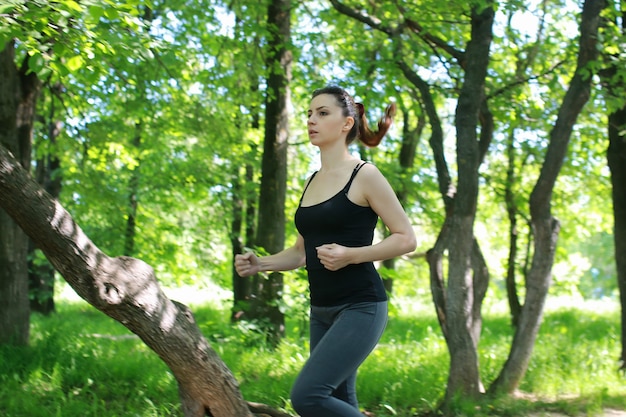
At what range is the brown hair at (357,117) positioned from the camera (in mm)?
3631

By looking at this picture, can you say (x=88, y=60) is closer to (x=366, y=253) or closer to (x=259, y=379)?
(x=366, y=253)

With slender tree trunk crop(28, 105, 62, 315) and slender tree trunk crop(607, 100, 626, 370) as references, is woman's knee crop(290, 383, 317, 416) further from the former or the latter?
slender tree trunk crop(28, 105, 62, 315)

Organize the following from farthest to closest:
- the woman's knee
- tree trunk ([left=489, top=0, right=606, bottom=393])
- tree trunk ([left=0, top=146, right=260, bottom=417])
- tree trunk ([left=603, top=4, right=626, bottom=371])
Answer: tree trunk ([left=603, top=4, right=626, bottom=371]) < tree trunk ([left=489, top=0, right=606, bottom=393]) < tree trunk ([left=0, top=146, right=260, bottom=417]) < the woman's knee

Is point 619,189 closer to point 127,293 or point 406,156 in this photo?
point 127,293

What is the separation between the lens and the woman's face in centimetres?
355

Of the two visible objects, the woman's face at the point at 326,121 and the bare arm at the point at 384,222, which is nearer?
the bare arm at the point at 384,222

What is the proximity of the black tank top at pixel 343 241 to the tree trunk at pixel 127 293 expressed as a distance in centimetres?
130

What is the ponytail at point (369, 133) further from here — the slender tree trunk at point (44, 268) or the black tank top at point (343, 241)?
the slender tree trunk at point (44, 268)

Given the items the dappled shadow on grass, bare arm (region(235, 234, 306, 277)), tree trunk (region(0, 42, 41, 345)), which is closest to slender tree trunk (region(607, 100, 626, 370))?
the dappled shadow on grass

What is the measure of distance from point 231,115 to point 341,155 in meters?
9.08

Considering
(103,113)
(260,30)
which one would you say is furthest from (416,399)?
(103,113)

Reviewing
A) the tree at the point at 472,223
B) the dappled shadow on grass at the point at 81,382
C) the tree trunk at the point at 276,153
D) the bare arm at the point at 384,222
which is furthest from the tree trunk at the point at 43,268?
the bare arm at the point at 384,222

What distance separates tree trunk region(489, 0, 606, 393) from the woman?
3.60m

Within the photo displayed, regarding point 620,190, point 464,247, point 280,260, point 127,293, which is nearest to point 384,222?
point 280,260
